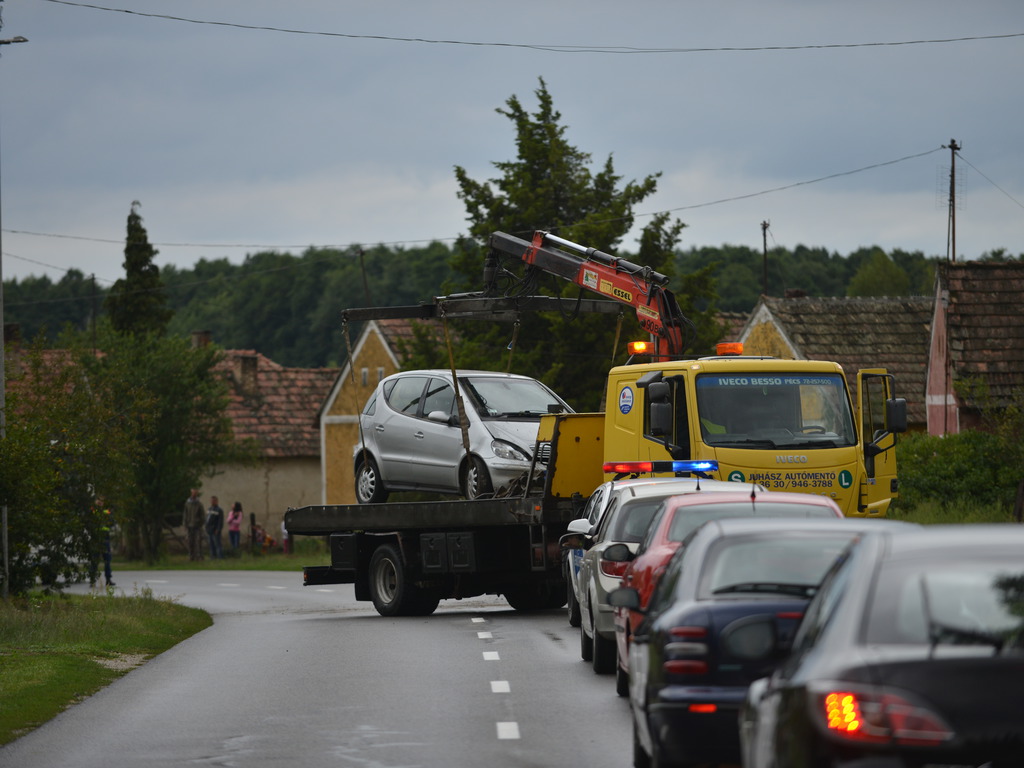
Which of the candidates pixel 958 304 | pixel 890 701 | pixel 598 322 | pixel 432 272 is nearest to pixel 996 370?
pixel 958 304

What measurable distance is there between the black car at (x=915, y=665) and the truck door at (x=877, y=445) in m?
12.9

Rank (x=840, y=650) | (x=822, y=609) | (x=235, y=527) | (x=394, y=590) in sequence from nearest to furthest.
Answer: (x=840, y=650) < (x=822, y=609) < (x=394, y=590) < (x=235, y=527)

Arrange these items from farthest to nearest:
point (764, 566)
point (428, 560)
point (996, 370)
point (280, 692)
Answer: point (996, 370)
point (428, 560)
point (280, 692)
point (764, 566)

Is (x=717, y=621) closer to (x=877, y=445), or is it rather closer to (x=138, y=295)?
(x=877, y=445)

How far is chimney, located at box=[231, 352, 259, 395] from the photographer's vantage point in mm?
70375

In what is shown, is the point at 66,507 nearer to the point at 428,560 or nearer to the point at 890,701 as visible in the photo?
the point at 428,560

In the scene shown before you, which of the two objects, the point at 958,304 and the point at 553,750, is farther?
the point at 958,304

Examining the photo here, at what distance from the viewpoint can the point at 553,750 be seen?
10.4 metres

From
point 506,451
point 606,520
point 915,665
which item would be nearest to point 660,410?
point 606,520

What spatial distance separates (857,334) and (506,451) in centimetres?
2703

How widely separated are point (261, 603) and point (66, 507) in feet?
15.8

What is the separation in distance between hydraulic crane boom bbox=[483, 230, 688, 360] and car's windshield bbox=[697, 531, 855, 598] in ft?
41.6

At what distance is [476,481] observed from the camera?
875 inches

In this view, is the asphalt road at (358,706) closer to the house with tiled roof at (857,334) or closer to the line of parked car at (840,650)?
the line of parked car at (840,650)
